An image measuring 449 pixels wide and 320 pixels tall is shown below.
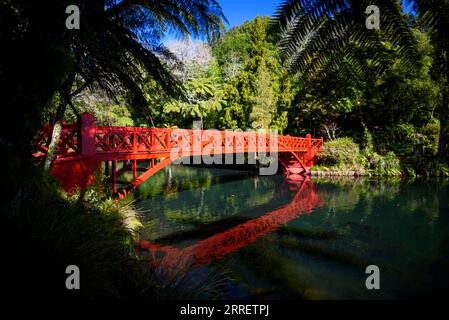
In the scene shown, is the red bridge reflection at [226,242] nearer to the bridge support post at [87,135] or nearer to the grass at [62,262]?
the grass at [62,262]

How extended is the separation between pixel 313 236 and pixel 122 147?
633cm

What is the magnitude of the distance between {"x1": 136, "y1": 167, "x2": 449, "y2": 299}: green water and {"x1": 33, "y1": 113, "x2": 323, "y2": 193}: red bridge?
1.97m

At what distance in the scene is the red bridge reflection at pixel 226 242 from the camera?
6.19 metres

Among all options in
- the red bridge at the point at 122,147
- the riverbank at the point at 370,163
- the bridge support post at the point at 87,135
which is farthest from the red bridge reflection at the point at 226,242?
the riverbank at the point at 370,163

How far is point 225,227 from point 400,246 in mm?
4737

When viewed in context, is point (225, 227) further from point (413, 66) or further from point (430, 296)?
point (413, 66)

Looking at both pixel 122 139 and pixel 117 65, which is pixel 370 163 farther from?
pixel 117 65

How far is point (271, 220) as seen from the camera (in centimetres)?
1002

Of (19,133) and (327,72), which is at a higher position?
(327,72)

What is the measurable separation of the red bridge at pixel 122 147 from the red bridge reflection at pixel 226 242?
99.1 inches

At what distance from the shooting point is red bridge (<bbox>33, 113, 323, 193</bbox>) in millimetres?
7383

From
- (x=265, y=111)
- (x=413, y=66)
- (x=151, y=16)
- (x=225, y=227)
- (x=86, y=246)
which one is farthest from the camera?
(x=265, y=111)

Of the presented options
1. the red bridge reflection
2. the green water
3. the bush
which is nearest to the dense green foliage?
the red bridge reflection
